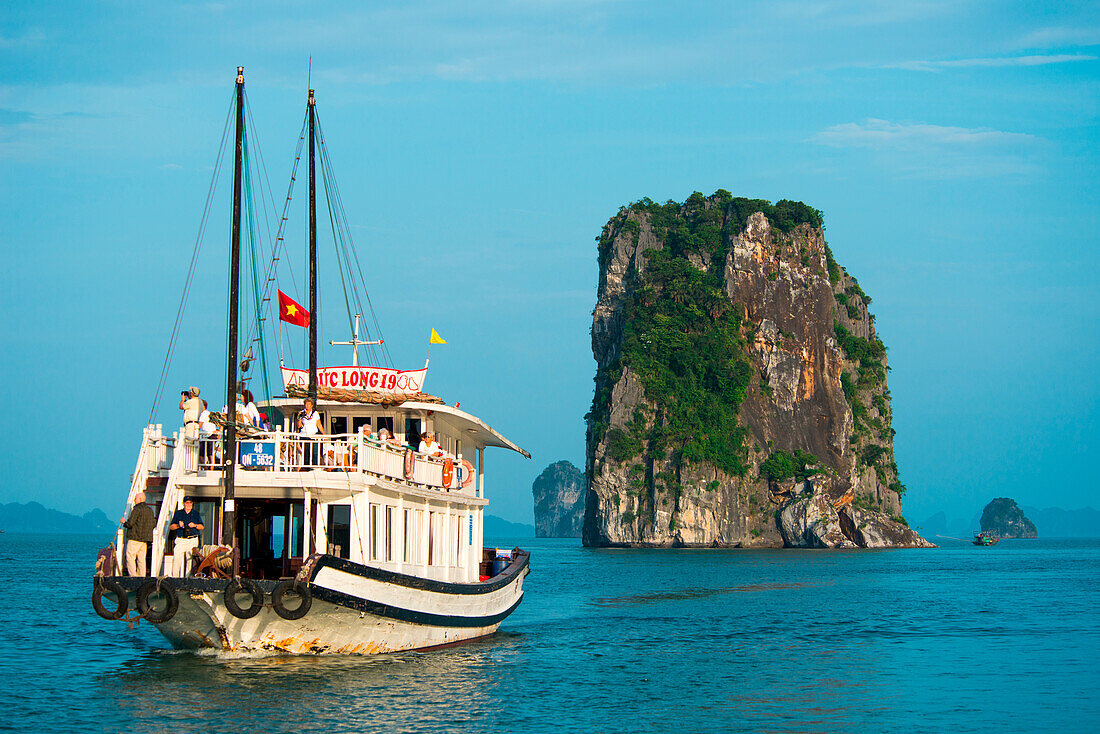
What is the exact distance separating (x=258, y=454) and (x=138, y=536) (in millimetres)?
2277

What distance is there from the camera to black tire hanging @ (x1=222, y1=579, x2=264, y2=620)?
17547mm

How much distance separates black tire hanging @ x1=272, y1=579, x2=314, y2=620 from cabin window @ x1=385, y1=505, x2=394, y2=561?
3.11 meters

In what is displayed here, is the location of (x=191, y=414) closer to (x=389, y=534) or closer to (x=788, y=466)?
(x=389, y=534)

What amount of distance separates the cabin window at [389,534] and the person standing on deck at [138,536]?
4217 mm

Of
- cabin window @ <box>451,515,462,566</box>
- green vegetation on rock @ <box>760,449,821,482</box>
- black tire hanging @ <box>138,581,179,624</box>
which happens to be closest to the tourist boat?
black tire hanging @ <box>138,581,179,624</box>

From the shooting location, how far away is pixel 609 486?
373 ft

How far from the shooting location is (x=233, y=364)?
19.8m

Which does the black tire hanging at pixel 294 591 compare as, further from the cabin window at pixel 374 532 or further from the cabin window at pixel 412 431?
the cabin window at pixel 412 431

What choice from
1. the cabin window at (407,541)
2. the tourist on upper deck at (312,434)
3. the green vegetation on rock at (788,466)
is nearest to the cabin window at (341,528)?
the cabin window at (407,541)

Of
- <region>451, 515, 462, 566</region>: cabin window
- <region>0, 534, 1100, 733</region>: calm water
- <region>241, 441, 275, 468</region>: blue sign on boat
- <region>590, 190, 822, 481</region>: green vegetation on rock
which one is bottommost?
<region>0, 534, 1100, 733</region>: calm water

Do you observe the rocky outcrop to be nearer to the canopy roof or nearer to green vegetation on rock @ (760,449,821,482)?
green vegetation on rock @ (760,449,821,482)

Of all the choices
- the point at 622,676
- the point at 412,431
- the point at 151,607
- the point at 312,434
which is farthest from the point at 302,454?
the point at 622,676

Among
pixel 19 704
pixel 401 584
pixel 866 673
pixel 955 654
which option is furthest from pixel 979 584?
pixel 19 704

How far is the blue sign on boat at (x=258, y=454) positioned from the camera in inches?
743
